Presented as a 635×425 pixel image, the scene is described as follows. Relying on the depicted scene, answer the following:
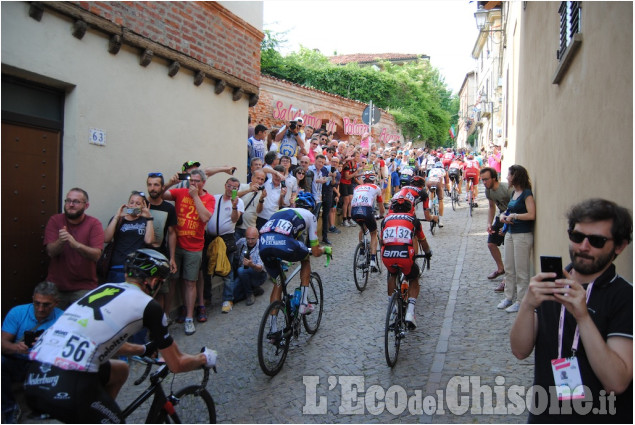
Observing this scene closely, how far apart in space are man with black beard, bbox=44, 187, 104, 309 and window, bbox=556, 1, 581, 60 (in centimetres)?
563

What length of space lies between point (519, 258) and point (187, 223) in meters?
4.77

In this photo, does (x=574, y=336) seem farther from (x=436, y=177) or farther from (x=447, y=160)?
(x=447, y=160)

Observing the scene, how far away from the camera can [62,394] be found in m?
3.09

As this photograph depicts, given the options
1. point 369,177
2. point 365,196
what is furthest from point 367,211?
point 369,177

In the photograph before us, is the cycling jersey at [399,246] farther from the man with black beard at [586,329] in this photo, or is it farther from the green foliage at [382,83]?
the green foliage at [382,83]

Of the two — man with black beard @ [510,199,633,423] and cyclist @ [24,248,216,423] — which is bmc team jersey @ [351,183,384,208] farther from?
man with black beard @ [510,199,633,423]

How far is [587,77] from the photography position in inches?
187

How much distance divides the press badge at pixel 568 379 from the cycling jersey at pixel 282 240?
12.3ft

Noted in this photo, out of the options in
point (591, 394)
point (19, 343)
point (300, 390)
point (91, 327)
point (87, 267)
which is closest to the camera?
point (591, 394)

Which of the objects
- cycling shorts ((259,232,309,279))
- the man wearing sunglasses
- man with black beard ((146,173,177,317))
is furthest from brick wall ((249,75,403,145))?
the man wearing sunglasses

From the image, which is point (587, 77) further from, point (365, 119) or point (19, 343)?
point (365, 119)

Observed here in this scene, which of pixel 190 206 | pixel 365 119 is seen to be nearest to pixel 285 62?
pixel 365 119

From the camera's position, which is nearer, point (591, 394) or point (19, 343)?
point (591, 394)

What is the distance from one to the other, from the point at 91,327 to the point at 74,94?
4360mm
